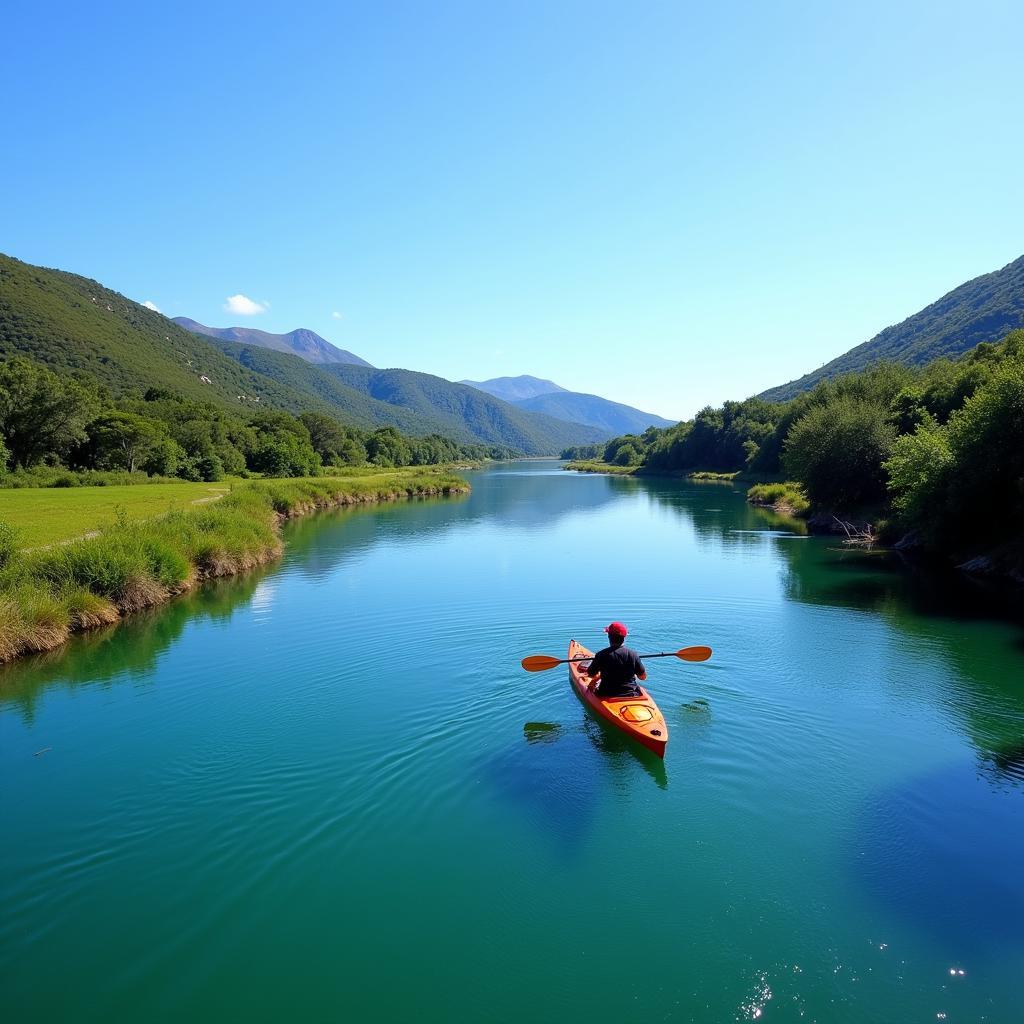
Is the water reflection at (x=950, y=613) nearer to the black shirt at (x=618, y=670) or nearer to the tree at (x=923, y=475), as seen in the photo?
the tree at (x=923, y=475)

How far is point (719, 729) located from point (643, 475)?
113 m

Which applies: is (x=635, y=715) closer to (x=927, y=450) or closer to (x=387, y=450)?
(x=927, y=450)

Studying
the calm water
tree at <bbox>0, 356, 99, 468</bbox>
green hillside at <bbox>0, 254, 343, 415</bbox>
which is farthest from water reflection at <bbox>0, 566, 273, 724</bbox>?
green hillside at <bbox>0, 254, 343, 415</bbox>

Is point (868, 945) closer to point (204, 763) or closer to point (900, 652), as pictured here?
point (204, 763)

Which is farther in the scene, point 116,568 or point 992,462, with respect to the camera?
point 992,462

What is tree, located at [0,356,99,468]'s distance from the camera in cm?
5244

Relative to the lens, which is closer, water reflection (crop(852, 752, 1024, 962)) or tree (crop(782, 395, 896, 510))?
water reflection (crop(852, 752, 1024, 962))

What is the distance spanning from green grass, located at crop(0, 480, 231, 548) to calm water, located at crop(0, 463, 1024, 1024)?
8.71 metres

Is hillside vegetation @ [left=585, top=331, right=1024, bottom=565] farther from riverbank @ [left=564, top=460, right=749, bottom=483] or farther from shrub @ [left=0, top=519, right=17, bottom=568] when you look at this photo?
shrub @ [left=0, top=519, right=17, bottom=568]

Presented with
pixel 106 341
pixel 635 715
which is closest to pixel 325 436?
pixel 106 341

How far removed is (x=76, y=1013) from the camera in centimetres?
603

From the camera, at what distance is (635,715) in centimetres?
1094

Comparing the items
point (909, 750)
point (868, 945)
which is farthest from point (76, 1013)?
point (909, 750)

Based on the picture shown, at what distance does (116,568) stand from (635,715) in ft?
52.5
